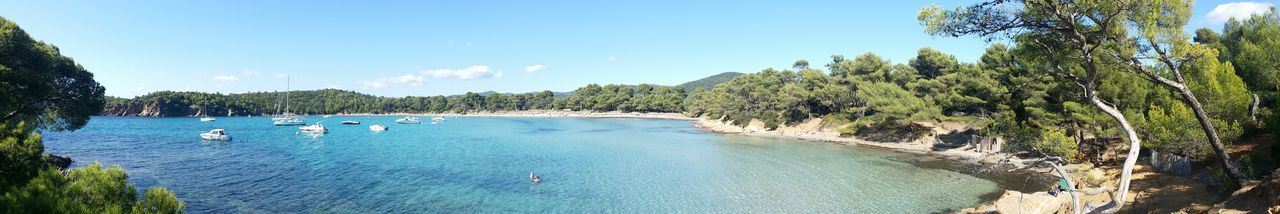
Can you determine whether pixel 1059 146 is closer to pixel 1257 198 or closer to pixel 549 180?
pixel 1257 198

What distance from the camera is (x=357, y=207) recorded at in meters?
21.6

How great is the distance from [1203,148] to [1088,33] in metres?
14.8

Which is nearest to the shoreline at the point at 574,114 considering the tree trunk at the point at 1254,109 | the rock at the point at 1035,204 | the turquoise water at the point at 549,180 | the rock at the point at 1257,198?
the turquoise water at the point at 549,180

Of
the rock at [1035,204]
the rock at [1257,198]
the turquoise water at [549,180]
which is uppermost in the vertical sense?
the rock at [1257,198]

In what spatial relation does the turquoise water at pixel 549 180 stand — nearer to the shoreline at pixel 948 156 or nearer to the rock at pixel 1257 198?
the shoreline at pixel 948 156

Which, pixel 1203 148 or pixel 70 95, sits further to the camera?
pixel 70 95

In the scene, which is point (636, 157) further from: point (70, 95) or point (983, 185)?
point (70, 95)

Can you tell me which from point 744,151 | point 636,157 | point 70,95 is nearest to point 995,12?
point 636,157

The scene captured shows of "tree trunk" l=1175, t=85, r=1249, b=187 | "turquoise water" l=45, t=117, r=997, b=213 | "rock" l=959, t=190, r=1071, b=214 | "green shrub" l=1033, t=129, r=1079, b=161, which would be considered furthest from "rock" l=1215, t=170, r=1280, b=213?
"green shrub" l=1033, t=129, r=1079, b=161

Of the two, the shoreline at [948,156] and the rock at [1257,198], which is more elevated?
the rock at [1257,198]

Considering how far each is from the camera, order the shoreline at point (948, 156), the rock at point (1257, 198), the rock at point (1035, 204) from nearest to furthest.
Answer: the rock at point (1257, 198)
the rock at point (1035, 204)
the shoreline at point (948, 156)

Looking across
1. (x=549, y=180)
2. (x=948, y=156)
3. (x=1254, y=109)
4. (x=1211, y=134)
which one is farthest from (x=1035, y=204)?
(x=948, y=156)

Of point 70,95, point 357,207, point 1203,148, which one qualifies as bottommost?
point 357,207

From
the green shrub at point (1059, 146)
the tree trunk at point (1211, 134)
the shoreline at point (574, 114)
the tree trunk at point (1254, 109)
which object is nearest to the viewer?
the tree trunk at point (1211, 134)
